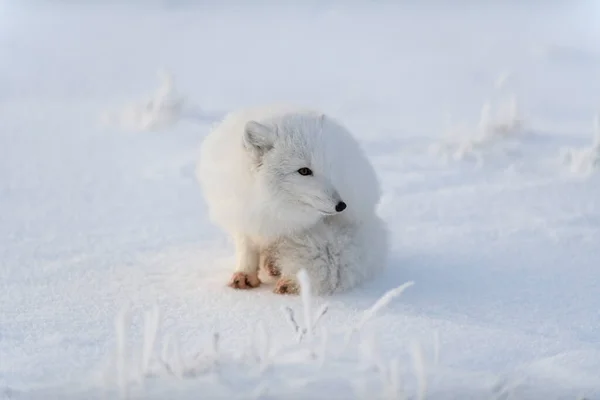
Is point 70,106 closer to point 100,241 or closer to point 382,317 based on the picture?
point 100,241

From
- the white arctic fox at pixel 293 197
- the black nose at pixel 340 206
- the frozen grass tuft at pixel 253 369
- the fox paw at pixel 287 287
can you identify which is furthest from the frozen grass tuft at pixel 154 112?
the frozen grass tuft at pixel 253 369

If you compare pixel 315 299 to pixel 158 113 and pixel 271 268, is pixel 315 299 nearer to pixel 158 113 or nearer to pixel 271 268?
pixel 271 268

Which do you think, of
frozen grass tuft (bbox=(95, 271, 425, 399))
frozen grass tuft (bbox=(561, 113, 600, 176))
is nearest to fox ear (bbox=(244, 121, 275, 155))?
frozen grass tuft (bbox=(95, 271, 425, 399))

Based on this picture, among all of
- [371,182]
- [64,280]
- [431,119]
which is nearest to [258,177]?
[371,182]

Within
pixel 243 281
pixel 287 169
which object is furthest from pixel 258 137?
pixel 243 281

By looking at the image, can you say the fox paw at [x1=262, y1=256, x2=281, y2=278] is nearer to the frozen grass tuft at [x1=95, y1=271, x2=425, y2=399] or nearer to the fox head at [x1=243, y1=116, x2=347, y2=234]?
the fox head at [x1=243, y1=116, x2=347, y2=234]
